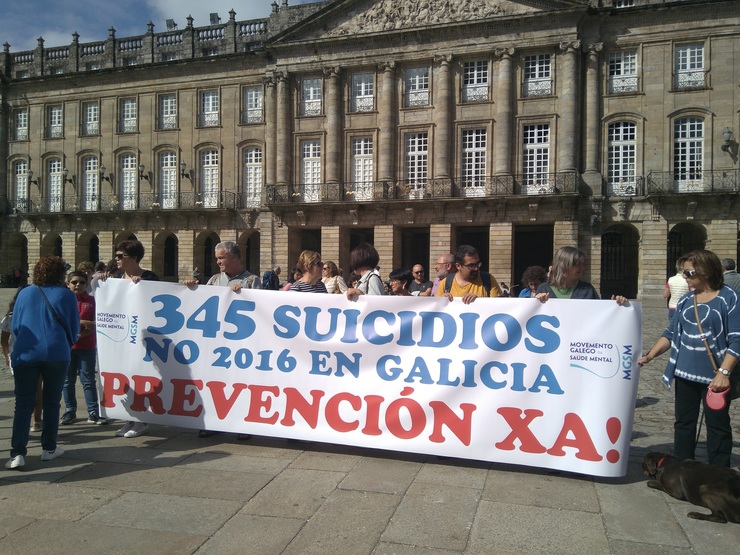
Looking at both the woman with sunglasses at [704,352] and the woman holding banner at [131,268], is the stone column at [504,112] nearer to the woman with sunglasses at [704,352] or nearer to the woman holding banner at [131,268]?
the woman holding banner at [131,268]

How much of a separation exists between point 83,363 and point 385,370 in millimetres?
3449

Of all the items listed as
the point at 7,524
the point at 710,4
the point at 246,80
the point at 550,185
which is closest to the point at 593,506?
the point at 7,524

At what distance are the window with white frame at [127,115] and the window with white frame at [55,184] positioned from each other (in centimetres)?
505

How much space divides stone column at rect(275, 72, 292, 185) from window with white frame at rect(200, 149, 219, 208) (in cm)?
423

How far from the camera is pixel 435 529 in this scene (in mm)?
3678

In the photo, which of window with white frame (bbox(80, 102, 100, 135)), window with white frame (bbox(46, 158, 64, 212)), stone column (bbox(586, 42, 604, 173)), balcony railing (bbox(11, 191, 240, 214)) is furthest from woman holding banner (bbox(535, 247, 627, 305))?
window with white frame (bbox(46, 158, 64, 212))

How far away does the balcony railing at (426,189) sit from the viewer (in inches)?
1038

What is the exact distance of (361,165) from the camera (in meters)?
29.1

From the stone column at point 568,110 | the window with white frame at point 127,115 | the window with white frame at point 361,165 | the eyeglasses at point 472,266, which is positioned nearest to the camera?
the eyeglasses at point 472,266

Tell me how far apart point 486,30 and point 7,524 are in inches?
1089

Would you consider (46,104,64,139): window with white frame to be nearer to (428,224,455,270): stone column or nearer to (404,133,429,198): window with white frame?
(404,133,429,198): window with white frame

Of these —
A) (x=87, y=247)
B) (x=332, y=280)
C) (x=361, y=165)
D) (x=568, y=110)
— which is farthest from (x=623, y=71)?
(x=87, y=247)

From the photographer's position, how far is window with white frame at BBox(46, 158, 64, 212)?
3525 centimetres

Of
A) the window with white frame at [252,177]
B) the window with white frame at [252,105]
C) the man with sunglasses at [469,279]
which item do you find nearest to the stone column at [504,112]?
the window with white frame at [252,105]
